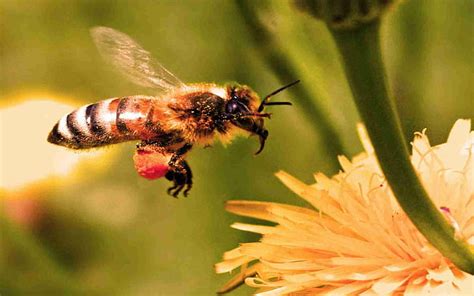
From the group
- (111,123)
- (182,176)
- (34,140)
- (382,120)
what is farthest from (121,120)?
(34,140)

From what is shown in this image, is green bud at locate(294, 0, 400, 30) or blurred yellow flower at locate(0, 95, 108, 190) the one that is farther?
blurred yellow flower at locate(0, 95, 108, 190)

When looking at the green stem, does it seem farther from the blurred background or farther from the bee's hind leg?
the blurred background

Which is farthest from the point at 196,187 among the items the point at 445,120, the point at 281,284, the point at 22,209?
the point at 281,284

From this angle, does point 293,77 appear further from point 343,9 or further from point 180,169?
point 343,9

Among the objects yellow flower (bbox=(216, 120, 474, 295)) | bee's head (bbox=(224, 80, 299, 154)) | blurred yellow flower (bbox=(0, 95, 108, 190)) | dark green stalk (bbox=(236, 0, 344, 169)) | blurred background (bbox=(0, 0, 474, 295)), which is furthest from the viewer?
blurred yellow flower (bbox=(0, 95, 108, 190))

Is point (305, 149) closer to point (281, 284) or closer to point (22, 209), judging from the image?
point (22, 209)

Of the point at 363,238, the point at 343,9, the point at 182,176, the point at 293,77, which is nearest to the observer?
the point at 343,9

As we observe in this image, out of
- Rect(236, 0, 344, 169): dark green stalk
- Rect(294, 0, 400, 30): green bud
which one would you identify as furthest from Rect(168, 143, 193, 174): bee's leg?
Rect(294, 0, 400, 30): green bud
